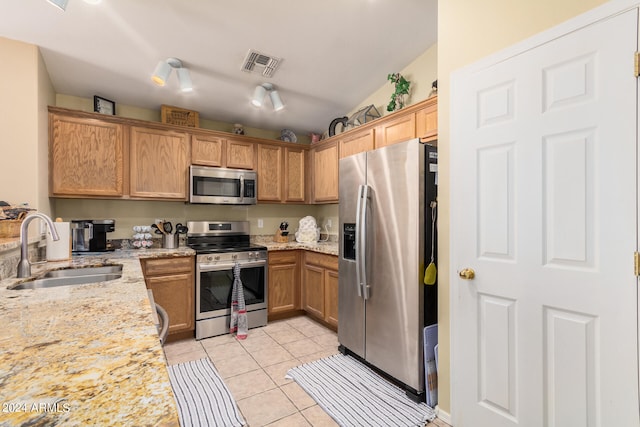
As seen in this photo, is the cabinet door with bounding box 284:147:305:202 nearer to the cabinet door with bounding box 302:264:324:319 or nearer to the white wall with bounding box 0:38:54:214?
the cabinet door with bounding box 302:264:324:319

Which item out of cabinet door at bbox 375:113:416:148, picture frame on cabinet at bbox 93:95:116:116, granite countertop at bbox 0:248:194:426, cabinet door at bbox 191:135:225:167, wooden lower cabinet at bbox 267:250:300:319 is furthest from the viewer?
wooden lower cabinet at bbox 267:250:300:319

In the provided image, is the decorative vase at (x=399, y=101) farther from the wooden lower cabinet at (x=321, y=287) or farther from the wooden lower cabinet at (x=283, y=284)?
the wooden lower cabinet at (x=283, y=284)

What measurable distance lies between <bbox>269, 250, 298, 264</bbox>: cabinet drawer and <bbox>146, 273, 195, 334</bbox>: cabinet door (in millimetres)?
873

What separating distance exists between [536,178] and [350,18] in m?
1.91

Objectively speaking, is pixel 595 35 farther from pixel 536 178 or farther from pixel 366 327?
pixel 366 327

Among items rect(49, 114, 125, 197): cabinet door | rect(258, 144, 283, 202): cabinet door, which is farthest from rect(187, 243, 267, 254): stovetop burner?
rect(49, 114, 125, 197): cabinet door

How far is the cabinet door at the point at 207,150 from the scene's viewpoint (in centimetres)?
333

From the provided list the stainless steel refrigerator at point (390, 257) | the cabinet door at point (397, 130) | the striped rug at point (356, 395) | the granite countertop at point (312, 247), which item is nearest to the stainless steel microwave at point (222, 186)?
the granite countertop at point (312, 247)

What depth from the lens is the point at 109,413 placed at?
486 millimetres

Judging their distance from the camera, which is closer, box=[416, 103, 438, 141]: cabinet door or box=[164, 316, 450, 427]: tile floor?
box=[164, 316, 450, 427]: tile floor

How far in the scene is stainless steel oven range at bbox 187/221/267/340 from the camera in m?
3.03

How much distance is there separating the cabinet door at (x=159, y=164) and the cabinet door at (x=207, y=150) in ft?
0.27

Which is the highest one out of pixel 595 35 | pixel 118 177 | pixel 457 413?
pixel 595 35

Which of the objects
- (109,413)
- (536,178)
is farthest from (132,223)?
(536,178)
